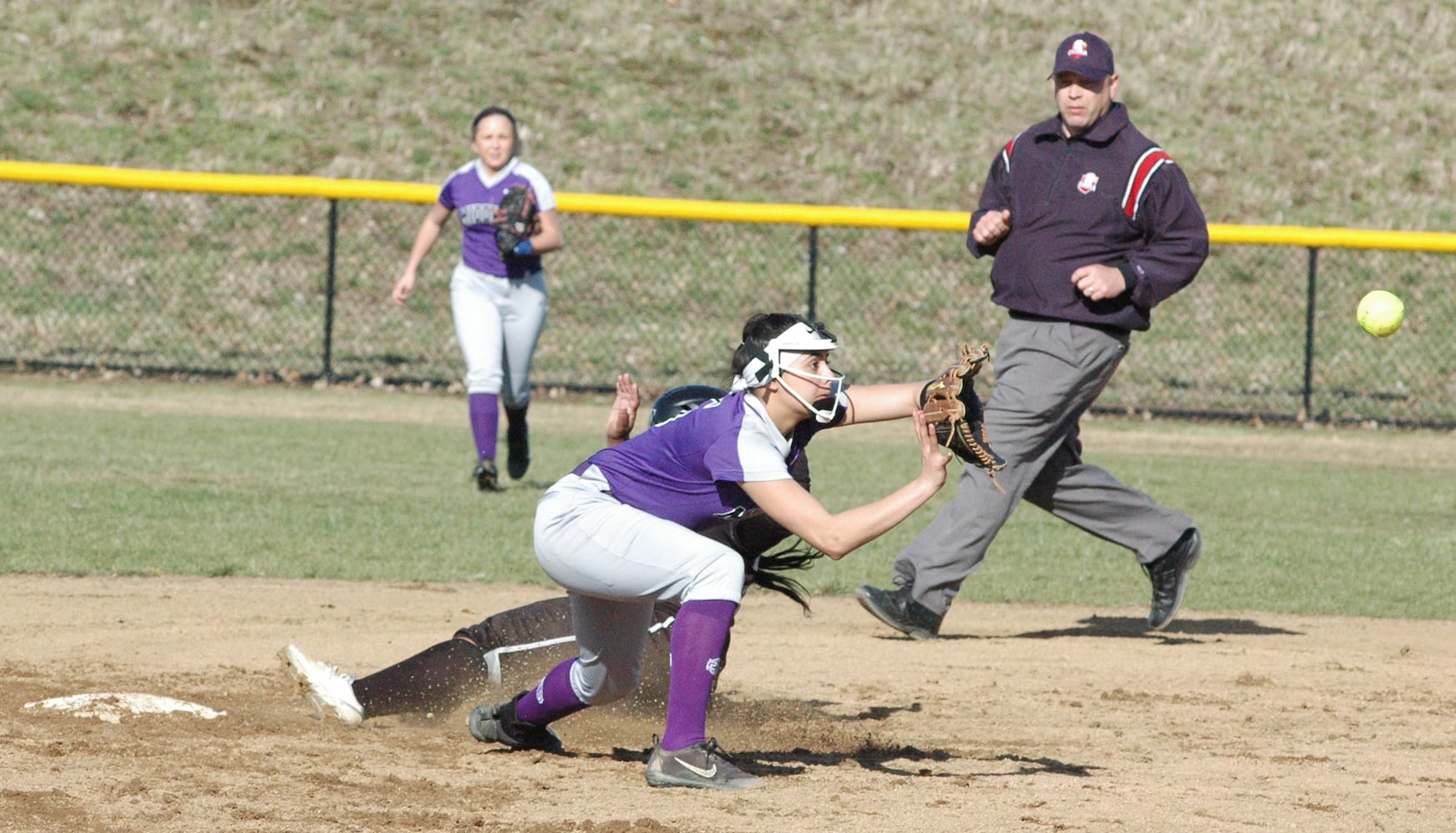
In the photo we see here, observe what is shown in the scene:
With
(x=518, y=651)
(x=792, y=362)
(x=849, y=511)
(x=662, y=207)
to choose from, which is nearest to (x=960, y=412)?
(x=849, y=511)

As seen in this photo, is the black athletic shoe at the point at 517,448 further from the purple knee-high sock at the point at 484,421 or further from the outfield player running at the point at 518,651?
the outfield player running at the point at 518,651

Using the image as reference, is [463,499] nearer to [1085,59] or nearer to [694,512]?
[1085,59]

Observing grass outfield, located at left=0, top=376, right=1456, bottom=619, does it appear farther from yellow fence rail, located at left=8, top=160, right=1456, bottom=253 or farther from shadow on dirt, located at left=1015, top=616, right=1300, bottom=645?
yellow fence rail, located at left=8, top=160, right=1456, bottom=253

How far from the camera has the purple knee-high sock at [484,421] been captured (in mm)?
9281

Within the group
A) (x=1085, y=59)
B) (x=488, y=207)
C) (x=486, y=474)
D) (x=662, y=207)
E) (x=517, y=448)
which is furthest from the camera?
(x=662, y=207)

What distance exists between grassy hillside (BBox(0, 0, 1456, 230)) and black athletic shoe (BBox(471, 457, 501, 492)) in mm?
10670

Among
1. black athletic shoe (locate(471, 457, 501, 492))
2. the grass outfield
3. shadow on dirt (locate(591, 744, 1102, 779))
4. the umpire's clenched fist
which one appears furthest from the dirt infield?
black athletic shoe (locate(471, 457, 501, 492))

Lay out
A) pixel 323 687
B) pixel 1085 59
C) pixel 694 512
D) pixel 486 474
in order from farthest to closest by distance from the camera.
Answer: pixel 486 474 < pixel 1085 59 < pixel 323 687 < pixel 694 512

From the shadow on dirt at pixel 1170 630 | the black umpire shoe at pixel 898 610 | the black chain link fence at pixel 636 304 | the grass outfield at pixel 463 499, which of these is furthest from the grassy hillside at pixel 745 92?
the black umpire shoe at pixel 898 610

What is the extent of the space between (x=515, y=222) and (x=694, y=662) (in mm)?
5453

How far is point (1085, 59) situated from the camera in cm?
611

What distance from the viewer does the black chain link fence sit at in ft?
49.7

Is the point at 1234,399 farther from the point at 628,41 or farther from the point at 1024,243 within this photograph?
the point at 628,41

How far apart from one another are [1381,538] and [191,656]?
606 cm
